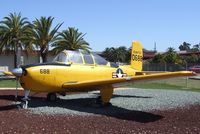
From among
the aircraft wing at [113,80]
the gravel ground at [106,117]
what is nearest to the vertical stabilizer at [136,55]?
the gravel ground at [106,117]

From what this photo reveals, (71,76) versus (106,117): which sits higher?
(71,76)

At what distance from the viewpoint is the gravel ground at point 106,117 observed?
32.1ft

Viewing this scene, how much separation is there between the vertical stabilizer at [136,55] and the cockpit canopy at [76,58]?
432cm

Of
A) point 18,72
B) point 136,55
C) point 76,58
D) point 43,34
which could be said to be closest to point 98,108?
point 76,58

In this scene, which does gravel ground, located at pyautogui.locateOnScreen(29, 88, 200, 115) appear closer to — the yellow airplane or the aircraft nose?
the yellow airplane

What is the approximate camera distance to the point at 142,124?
10555 mm

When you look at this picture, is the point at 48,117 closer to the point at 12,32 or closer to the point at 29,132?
the point at 29,132

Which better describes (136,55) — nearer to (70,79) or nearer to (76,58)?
(76,58)

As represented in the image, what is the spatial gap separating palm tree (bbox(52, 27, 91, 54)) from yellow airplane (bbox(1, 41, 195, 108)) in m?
43.1

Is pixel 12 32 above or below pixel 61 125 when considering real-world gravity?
above

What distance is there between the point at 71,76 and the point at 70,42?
150 feet

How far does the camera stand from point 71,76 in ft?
48.9

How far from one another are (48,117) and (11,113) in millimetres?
1613

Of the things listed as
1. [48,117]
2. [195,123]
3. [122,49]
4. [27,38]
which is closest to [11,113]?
[48,117]
